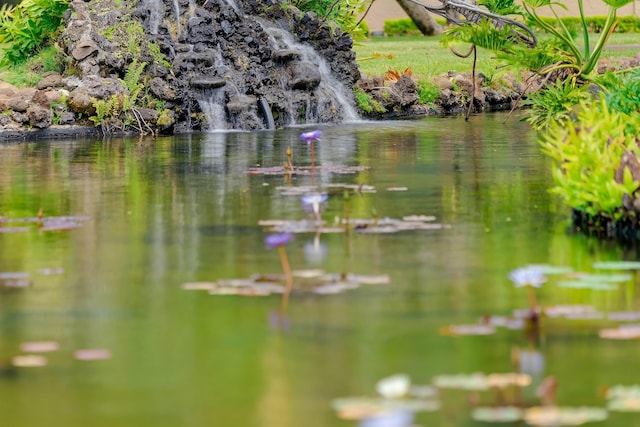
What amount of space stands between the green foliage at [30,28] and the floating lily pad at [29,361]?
55.0 feet

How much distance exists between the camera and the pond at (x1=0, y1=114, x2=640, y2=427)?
5672 millimetres

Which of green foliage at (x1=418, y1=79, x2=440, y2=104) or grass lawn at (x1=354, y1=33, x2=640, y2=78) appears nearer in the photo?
green foliage at (x1=418, y1=79, x2=440, y2=104)

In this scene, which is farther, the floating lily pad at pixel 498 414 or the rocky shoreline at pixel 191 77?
the rocky shoreline at pixel 191 77

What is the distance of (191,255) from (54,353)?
8.48ft

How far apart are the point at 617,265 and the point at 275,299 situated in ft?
7.28

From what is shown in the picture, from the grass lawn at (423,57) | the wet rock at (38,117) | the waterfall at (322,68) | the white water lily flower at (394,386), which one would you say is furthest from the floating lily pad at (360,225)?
the grass lawn at (423,57)

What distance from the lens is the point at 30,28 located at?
74.3 feet

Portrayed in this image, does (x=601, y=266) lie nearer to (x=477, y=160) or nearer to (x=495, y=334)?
(x=495, y=334)

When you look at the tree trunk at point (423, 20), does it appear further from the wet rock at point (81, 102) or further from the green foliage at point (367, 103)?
the wet rock at point (81, 102)

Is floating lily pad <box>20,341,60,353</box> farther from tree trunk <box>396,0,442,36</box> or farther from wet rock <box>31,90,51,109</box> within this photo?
tree trunk <box>396,0,442,36</box>

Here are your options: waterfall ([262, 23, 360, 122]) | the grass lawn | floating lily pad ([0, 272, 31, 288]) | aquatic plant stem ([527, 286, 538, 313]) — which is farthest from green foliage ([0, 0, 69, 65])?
aquatic plant stem ([527, 286, 538, 313])

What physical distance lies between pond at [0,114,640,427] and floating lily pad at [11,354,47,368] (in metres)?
0.01

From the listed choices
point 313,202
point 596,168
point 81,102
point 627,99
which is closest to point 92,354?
point 596,168

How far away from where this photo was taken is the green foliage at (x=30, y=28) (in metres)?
22.6
